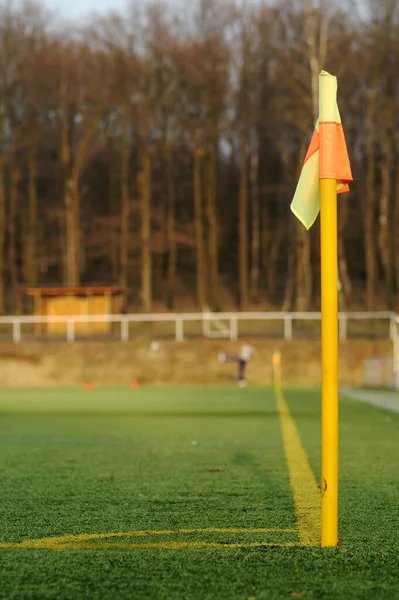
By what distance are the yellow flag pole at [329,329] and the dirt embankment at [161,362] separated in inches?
942

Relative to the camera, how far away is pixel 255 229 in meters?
50.2

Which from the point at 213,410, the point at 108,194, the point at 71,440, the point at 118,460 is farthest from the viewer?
the point at 108,194

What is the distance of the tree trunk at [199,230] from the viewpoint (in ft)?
149

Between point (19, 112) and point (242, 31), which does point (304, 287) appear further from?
point (19, 112)

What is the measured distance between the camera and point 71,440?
11.2 meters

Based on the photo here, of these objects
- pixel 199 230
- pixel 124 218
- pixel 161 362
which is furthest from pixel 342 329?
pixel 124 218

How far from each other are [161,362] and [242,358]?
280 centimetres

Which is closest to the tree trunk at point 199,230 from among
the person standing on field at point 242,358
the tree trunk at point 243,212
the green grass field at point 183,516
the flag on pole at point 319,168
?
the tree trunk at point 243,212

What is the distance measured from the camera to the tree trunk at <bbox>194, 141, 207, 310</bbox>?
1791 inches

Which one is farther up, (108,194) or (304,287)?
(108,194)

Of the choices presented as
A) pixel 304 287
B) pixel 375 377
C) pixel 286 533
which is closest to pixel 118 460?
pixel 286 533

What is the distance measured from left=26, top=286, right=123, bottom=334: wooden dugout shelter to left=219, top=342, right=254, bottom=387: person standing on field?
9880mm

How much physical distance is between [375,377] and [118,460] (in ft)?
61.2

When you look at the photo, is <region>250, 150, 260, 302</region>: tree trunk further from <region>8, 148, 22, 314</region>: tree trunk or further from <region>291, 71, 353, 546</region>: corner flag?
<region>291, 71, 353, 546</region>: corner flag
